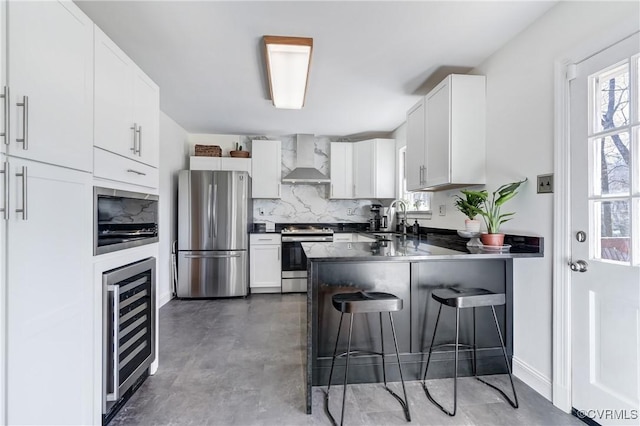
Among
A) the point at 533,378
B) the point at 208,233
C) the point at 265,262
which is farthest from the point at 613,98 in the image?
the point at 208,233

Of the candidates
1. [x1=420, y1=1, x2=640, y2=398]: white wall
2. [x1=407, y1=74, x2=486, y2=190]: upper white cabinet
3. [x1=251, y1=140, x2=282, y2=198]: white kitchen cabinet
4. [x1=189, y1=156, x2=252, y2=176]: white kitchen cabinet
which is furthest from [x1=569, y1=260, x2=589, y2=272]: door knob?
[x1=189, y1=156, x2=252, y2=176]: white kitchen cabinet

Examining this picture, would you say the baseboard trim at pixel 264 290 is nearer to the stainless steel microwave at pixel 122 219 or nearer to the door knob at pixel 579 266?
the stainless steel microwave at pixel 122 219

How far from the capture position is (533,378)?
1.82 metres

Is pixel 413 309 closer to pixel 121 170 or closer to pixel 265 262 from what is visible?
pixel 121 170

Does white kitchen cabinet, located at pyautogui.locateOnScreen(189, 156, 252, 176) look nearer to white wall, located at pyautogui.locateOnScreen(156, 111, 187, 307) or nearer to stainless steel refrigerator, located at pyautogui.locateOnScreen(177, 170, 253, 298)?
white wall, located at pyautogui.locateOnScreen(156, 111, 187, 307)

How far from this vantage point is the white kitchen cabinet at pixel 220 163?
4.11 metres

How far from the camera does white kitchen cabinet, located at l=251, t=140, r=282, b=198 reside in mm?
4320

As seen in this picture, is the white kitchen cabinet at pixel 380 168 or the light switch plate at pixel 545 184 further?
the white kitchen cabinet at pixel 380 168

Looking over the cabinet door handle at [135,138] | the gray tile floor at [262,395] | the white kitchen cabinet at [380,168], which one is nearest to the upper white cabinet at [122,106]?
the cabinet door handle at [135,138]

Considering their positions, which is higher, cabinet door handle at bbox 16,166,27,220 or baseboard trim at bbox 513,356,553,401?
cabinet door handle at bbox 16,166,27,220

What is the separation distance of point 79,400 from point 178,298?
8.61 feet

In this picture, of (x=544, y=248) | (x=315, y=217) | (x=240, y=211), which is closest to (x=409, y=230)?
(x=315, y=217)

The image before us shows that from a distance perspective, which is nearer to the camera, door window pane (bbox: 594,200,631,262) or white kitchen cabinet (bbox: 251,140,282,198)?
door window pane (bbox: 594,200,631,262)

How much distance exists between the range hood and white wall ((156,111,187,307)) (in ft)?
5.09
